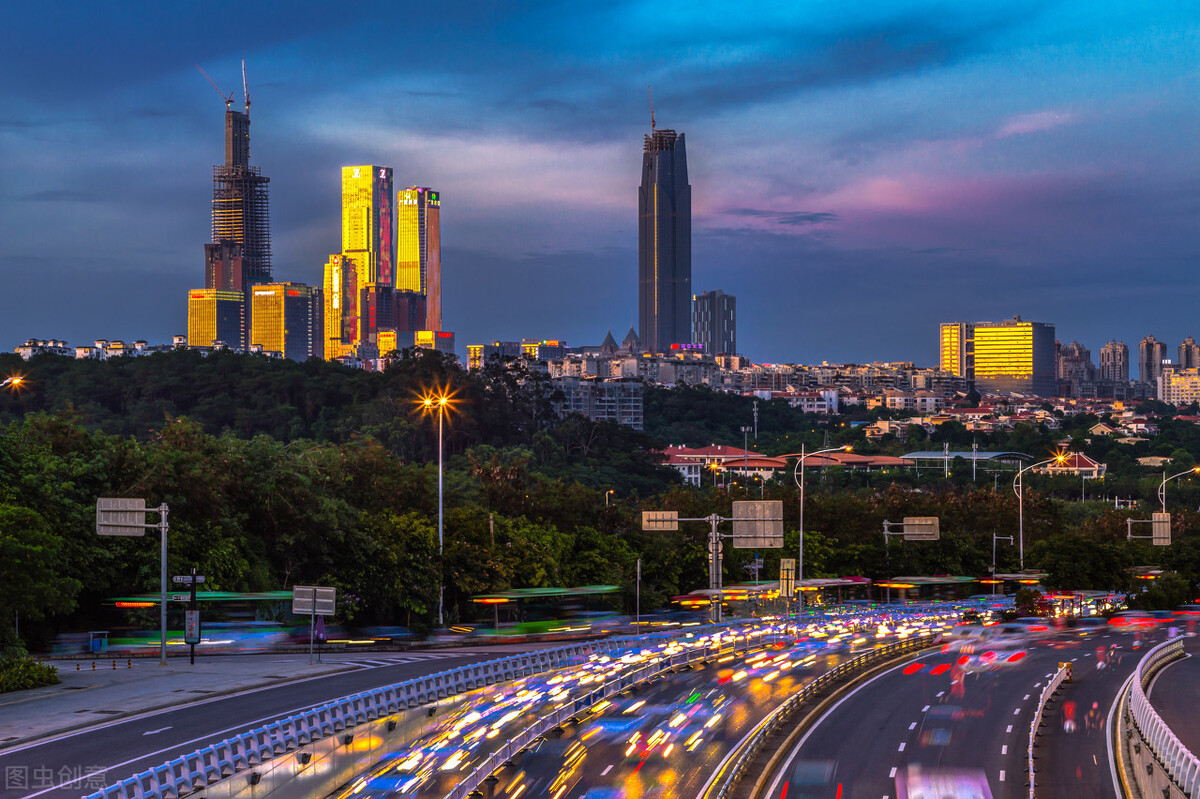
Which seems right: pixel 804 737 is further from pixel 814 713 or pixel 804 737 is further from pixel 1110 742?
pixel 1110 742

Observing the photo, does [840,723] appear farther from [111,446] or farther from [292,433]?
[292,433]

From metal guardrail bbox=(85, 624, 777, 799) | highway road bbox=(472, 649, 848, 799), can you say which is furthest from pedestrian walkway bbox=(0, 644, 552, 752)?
highway road bbox=(472, 649, 848, 799)

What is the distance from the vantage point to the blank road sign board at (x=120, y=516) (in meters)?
42.9

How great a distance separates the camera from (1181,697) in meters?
46.6

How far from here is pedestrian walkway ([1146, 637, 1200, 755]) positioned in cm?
3900

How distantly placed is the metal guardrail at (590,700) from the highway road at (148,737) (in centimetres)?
617

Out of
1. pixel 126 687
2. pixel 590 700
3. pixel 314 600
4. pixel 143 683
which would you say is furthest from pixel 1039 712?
pixel 126 687

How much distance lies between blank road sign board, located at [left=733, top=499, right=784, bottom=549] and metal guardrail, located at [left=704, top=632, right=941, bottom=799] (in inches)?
239

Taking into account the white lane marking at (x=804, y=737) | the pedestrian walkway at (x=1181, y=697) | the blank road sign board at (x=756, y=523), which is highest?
the blank road sign board at (x=756, y=523)

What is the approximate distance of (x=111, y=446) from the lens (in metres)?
54.2

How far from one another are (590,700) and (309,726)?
396 inches

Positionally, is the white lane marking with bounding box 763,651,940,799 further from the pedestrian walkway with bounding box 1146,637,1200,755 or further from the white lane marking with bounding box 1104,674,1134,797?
the pedestrian walkway with bounding box 1146,637,1200,755

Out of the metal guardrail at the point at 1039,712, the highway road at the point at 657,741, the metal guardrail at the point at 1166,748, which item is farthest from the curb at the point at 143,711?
the metal guardrail at the point at 1166,748

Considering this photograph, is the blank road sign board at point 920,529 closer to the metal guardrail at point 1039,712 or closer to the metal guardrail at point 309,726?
the metal guardrail at point 1039,712
